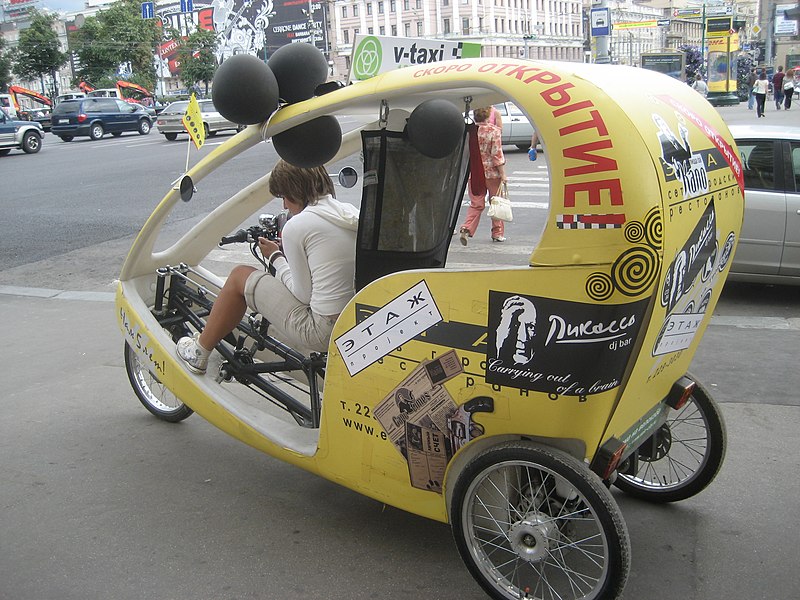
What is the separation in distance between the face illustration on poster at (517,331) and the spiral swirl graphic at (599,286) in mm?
199

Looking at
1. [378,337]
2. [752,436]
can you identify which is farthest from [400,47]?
[752,436]

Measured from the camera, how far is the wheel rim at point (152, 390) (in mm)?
4816

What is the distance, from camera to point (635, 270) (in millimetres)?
2428

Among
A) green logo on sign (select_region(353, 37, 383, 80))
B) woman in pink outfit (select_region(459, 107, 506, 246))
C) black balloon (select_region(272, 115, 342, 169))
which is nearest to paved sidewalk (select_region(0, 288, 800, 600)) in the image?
black balloon (select_region(272, 115, 342, 169))

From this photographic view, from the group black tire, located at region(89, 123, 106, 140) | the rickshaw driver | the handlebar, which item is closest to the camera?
the rickshaw driver

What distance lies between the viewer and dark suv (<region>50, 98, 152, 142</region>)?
1255 inches

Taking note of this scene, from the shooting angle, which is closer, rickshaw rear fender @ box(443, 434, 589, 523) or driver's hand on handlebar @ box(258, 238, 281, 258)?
rickshaw rear fender @ box(443, 434, 589, 523)

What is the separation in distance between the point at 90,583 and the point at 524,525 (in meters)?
1.75

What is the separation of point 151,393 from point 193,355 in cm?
109

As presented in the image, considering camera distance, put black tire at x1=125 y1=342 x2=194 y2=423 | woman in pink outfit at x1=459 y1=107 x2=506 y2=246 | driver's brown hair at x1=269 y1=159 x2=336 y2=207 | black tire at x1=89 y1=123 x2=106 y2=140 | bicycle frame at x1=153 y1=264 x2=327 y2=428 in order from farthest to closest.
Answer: black tire at x1=89 y1=123 x2=106 y2=140
woman in pink outfit at x1=459 y1=107 x2=506 y2=246
black tire at x1=125 y1=342 x2=194 y2=423
bicycle frame at x1=153 y1=264 x2=327 y2=428
driver's brown hair at x1=269 y1=159 x2=336 y2=207

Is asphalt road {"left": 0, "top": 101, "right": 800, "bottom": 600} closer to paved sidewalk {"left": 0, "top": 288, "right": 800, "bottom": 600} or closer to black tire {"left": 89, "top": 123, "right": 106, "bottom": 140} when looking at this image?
paved sidewalk {"left": 0, "top": 288, "right": 800, "bottom": 600}

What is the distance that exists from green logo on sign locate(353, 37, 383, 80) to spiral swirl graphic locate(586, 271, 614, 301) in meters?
1.26

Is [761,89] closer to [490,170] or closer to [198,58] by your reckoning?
[490,170]

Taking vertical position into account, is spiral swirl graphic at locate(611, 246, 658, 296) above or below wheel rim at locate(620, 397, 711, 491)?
above
